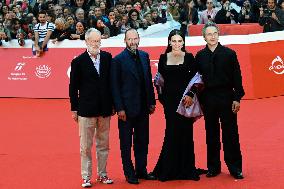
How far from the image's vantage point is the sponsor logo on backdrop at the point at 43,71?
14484mm

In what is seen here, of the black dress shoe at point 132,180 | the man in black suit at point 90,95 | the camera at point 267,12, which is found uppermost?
the camera at point 267,12

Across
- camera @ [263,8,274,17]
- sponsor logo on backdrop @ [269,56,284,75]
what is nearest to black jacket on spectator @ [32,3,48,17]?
camera @ [263,8,274,17]

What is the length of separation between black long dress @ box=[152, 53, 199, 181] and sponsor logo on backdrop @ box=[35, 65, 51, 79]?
7240 mm

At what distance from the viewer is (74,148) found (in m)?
9.73

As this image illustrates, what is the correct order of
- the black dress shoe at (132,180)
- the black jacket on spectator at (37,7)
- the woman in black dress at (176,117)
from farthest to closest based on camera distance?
the black jacket on spectator at (37,7)
the black dress shoe at (132,180)
the woman in black dress at (176,117)

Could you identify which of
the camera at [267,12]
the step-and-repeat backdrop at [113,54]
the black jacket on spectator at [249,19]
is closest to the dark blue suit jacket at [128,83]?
the step-and-repeat backdrop at [113,54]

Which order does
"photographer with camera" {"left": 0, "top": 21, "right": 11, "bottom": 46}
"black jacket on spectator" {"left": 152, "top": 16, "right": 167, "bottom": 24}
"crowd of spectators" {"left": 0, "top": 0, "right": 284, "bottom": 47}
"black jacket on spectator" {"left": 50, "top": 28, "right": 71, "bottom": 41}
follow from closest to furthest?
"black jacket on spectator" {"left": 50, "top": 28, "right": 71, "bottom": 41} → "crowd of spectators" {"left": 0, "top": 0, "right": 284, "bottom": 47} → "photographer with camera" {"left": 0, "top": 21, "right": 11, "bottom": 46} → "black jacket on spectator" {"left": 152, "top": 16, "right": 167, "bottom": 24}

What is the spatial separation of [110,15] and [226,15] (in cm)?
337

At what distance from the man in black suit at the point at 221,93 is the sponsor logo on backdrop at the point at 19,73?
7800 millimetres

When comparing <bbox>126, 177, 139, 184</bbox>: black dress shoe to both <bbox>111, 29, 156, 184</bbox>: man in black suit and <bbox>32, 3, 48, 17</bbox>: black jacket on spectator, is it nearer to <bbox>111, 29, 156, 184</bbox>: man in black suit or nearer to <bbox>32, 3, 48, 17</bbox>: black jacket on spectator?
<bbox>111, 29, 156, 184</bbox>: man in black suit

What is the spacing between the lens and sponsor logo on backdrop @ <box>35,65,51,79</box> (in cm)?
1448

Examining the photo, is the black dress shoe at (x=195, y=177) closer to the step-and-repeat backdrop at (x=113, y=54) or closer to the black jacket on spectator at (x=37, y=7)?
the step-and-repeat backdrop at (x=113, y=54)

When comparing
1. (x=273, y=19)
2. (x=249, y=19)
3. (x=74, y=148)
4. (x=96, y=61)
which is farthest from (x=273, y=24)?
(x=96, y=61)

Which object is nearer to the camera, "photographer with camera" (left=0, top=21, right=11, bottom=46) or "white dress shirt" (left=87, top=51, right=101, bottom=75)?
"white dress shirt" (left=87, top=51, right=101, bottom=75)
